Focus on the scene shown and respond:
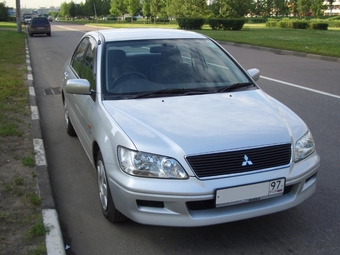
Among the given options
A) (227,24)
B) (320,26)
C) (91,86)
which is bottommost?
(320,26)

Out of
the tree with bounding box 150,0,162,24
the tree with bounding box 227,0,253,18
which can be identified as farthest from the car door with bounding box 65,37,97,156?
the tree with bounding box 150,0,162,24

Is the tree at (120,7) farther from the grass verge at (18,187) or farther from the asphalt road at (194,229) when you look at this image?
the asphalt road at (194,229)

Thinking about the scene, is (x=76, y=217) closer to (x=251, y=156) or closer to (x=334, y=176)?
(x=251, y=156)

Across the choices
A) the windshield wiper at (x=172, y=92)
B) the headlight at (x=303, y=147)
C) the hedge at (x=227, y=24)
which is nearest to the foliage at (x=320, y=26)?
the hedge at (x=227, y=24)

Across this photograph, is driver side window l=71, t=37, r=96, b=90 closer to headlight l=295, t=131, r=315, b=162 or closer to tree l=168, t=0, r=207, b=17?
headlight l=295, t=131, r=315, b=162

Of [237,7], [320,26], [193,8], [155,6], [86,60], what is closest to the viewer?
[86,60]

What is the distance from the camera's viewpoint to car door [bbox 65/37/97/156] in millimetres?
4520

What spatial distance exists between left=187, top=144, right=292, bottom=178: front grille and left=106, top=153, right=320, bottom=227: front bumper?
0.19 ft

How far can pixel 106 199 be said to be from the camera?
377 centimetres

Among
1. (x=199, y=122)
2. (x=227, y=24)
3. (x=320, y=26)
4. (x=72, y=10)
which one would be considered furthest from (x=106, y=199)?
(x=72, y=10)

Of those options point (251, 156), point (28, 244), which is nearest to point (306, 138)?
point (251, 156)

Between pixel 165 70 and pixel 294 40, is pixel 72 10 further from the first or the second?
pixel 165 70

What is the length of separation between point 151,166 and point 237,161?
2.11 ft

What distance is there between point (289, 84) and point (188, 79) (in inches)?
265
